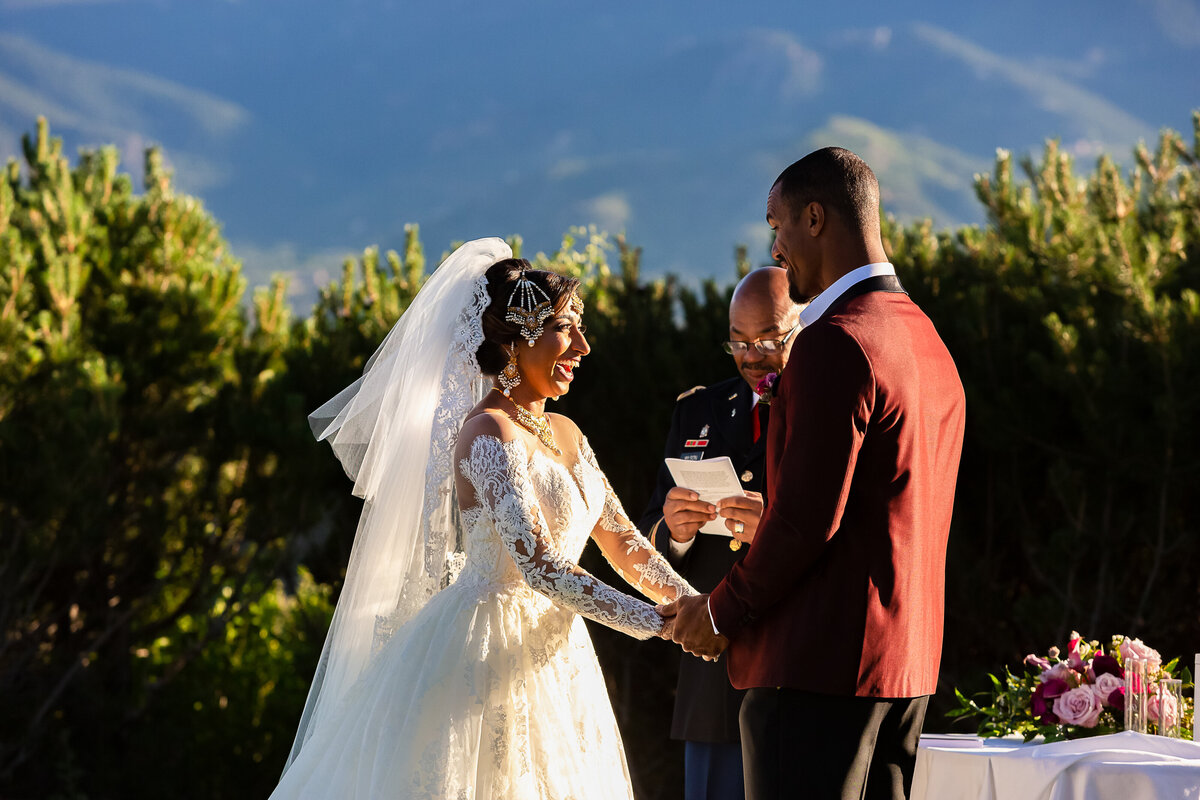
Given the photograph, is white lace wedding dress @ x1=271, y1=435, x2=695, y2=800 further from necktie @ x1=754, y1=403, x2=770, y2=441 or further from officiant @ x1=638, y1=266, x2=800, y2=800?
necktie @ x1=754, y1=403, x2=770, y2=441

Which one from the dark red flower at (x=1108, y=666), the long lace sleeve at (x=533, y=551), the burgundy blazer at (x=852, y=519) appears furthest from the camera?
the dark red flower at (x=1108, y=666)

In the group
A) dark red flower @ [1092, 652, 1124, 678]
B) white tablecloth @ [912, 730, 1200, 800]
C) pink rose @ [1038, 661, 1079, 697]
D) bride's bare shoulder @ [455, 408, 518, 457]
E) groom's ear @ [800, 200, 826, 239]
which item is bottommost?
white tablecloth @ [912, 730, 1200, 800]

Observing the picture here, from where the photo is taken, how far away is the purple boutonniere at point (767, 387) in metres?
3.40

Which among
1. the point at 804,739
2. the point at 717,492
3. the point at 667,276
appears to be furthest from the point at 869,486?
the point at 667,276

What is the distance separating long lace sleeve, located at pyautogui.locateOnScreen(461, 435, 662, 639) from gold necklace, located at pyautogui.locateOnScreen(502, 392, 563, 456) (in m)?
0.20

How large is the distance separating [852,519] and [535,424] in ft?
3.75

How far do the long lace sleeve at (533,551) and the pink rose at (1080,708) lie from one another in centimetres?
124

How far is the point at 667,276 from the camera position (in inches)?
257

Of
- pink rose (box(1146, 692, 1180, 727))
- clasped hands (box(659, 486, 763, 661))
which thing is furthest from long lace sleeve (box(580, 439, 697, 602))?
pink rose (box(1146, 692, 1180, 727))

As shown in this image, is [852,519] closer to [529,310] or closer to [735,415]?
[529,310]

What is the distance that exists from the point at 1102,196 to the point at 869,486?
15.2 feet

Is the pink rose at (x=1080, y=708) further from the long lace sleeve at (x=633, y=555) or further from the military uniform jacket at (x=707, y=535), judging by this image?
the long lace sleeve at (x=633, y=555)

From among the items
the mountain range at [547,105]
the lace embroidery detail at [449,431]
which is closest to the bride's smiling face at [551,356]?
the lace embroidery detail at [449,431]

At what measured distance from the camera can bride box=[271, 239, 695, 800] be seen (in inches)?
114
